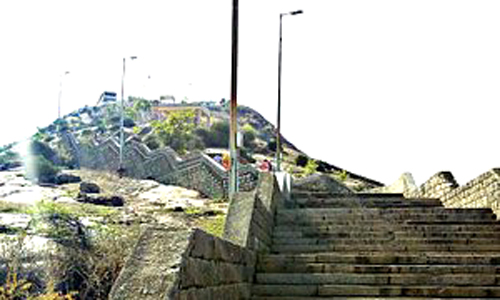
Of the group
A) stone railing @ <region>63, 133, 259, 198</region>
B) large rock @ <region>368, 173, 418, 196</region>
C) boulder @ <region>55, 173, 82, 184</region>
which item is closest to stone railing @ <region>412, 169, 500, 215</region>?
large rock @ <region>368, 173, 418, 196</region>

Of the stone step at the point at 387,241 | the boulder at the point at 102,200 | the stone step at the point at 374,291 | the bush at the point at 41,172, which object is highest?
the stone step at the point at 387,241

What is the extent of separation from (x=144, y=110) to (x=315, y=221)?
74938mm

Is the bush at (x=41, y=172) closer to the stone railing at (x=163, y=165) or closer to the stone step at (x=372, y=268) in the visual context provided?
the stone railing at (x=163, y=165)

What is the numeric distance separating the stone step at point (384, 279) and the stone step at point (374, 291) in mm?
177

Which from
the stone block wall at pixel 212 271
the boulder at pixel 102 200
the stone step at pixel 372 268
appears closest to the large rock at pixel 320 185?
the boulder at pixel 102 200

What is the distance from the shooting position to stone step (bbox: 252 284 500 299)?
8914 mm

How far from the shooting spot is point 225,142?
64.4m

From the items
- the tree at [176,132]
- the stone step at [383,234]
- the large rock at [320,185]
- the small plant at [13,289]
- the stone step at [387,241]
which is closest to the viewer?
the small plant at [13,289]

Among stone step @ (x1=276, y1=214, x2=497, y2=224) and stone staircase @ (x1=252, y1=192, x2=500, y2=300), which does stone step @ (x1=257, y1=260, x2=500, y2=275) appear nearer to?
stone staircase @ (x1=252, y1=192, x2=500, y2=300)

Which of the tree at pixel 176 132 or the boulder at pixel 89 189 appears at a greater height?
the tree at pixel 176 132

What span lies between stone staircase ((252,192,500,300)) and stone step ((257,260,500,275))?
1cm

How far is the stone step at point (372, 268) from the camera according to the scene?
9500 mm

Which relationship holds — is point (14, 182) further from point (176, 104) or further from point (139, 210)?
point (176, 104)

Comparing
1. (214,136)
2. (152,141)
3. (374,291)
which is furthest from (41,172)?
(374,291)
